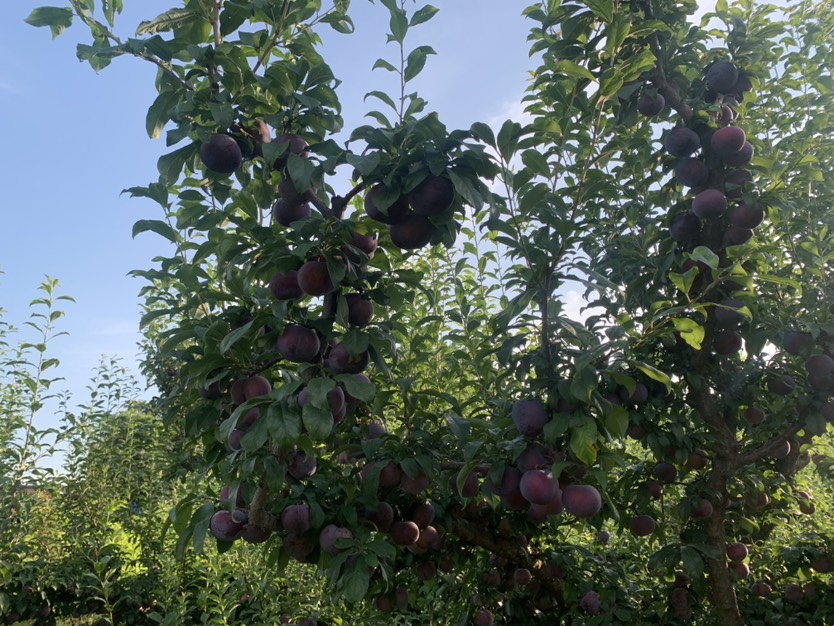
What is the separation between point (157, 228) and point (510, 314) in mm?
1227

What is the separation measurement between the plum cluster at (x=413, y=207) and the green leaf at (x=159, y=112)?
27.4 inches

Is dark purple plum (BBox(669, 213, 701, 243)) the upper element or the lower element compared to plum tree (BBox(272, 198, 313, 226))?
upper

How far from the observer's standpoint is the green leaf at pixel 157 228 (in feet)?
6.20

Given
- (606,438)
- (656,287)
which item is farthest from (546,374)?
(656,287)

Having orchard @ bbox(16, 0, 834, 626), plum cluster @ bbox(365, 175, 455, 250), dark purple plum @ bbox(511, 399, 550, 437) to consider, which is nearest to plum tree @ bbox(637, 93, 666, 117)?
orchard @ bbox(16, 0, 834, 626)

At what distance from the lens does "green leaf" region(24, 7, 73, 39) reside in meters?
1.63

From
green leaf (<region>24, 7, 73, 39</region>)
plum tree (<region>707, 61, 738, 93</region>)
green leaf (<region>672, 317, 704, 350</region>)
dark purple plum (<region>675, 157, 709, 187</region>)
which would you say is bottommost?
green leaf (<region>672, 317, 704, 350</region>)

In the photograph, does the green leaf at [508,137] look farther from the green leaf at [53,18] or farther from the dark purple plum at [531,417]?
the green leaf at [53,18]

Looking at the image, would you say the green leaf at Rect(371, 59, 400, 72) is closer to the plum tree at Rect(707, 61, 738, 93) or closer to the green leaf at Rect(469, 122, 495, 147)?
the green leaf at Rect(469, 122, 495, 147)

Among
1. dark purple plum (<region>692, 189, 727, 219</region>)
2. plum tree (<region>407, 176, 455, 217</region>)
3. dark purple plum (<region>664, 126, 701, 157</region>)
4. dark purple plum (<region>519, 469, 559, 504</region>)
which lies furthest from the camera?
dark purple plum (<region>664, 126, 701, 157</region>)

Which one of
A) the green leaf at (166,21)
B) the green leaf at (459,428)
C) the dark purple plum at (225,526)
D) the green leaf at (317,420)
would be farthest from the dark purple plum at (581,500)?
the green leaf at (166,21)

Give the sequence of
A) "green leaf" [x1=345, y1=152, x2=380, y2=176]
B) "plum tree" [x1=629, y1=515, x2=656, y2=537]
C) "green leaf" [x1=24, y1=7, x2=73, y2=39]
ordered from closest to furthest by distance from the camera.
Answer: "green leaf" [x1=345, y1=152, x2=380, y2=176] → "green leaf" [x1=24, y1=7, x2=73, y2=39] → "plum tree" [x1=629, y1=515, x2=656, y2=537]

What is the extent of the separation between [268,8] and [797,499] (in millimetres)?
3953

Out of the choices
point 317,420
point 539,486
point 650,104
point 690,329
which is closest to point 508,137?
point 690,329
